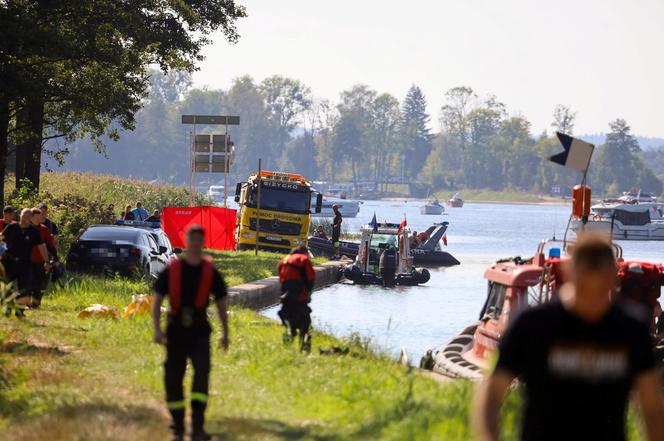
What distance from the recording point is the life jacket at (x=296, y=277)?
60.1 feet

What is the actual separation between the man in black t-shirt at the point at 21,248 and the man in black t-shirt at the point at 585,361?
14046 mm

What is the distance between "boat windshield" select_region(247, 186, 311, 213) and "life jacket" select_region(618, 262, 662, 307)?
30675mm

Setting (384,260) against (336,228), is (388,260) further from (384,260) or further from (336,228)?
(336,228)

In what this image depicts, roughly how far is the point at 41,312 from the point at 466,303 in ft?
74.2

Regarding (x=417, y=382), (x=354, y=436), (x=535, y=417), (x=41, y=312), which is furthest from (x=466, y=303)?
(x=535, y=417)

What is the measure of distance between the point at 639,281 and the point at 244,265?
21.0m

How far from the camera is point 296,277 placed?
60.6 feet

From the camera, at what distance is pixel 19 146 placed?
130 ft

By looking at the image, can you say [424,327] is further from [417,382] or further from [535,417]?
[535,417]

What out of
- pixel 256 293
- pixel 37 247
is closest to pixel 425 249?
pixel 256 293

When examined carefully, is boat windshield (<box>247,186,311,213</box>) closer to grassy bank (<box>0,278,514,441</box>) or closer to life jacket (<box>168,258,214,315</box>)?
grassy bank (<box>0,278,514,441</box>)

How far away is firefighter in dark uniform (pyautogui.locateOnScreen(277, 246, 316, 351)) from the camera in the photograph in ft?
60.2

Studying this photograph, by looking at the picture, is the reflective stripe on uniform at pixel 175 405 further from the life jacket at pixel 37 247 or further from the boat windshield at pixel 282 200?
the boat windshield at pixel 282 200

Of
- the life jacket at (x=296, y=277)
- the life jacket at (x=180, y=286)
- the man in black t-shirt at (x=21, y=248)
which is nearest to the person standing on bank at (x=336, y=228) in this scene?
the man in black t-shirt at (x=21, y=248)
